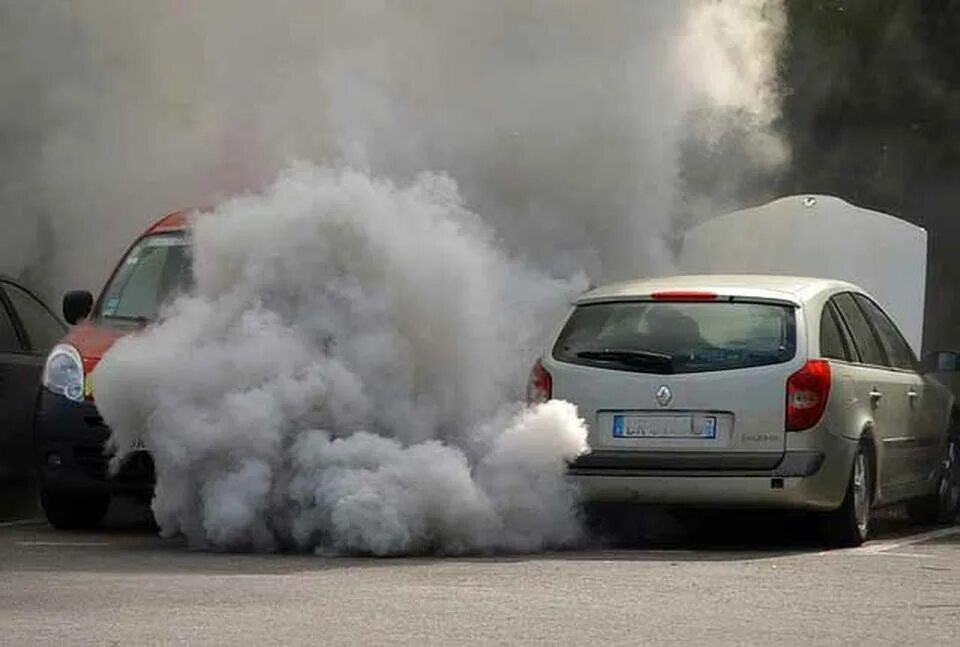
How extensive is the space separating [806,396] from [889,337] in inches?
77.9

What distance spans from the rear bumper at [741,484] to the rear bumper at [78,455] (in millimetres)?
2694

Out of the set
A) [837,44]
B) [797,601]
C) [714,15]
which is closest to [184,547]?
[797,601]

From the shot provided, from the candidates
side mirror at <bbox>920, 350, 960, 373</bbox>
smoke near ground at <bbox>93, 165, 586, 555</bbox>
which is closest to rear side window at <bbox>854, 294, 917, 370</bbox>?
side mirror at <bbox>920, 350, 960, 373</bbox>

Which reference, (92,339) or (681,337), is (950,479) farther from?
(92,339)

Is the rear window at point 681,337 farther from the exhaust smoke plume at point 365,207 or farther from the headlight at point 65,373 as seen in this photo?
the headlight at point 65,373

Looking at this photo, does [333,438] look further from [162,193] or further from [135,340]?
[162,193]

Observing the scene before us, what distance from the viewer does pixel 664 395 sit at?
11.4 meters

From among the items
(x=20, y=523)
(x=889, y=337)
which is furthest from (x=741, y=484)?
(x=20, y=523)

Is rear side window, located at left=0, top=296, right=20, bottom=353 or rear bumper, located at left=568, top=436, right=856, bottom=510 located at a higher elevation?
rear side window, located at left=0, top=296, right=20, bottom=353

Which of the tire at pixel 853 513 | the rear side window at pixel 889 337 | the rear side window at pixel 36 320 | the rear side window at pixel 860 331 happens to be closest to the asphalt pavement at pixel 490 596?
the tire at pixel 853 513

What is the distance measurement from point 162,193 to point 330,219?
391cm

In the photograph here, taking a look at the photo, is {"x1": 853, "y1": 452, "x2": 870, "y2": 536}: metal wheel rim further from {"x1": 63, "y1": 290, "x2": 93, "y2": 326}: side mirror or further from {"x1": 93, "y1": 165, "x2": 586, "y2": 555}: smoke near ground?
{"x1": 63, "y1": 290, "x2": 93, "y2": 326}: side mirror

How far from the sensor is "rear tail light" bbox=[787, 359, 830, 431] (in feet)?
37.0

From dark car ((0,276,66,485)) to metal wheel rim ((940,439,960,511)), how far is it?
5628mm
